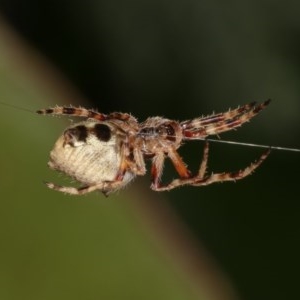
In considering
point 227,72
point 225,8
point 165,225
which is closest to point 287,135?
point 227,72

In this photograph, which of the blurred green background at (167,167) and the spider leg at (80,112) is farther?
the blurred green background at (167,167)

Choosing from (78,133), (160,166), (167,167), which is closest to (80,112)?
(78,133)

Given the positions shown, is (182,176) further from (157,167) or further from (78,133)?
(78,133)

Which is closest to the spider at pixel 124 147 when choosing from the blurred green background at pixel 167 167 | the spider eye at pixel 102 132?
the spider eye at pixel 102 132

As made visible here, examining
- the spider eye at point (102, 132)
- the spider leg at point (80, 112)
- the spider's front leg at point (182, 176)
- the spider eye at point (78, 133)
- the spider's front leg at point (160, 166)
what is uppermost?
the spider leg at point (80, 112)

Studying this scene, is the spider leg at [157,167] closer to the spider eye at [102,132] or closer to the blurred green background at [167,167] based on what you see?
the spider eye at [102,132]

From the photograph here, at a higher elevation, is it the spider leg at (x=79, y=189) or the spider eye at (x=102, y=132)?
the spider eye at (x=102, y=132)

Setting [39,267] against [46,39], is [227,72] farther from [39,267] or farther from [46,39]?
[39,267]
